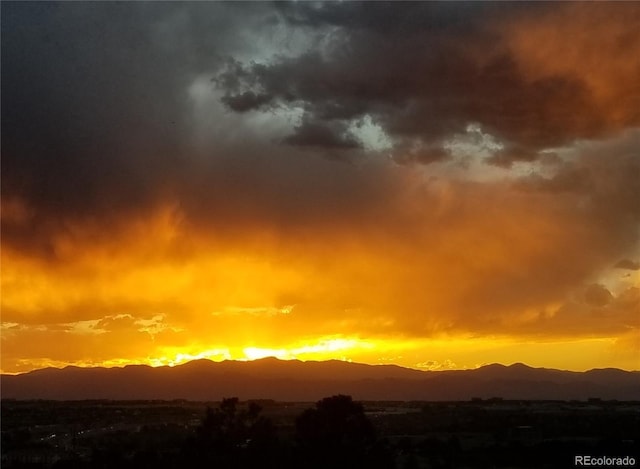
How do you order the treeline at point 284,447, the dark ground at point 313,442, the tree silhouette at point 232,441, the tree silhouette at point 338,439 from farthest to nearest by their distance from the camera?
the tree silhouette at point 232,441
the dark ground at point 313,442
the treeline at point 284,447
the tree silhouette at point 338,439

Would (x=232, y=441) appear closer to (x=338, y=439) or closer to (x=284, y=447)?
(x=284, y=447)

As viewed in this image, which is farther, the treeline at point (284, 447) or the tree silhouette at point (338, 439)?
the treeline at point (284, 447)

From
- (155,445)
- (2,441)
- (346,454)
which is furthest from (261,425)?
(2,441)

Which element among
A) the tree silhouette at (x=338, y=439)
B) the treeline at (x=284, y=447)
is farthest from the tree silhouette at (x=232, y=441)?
the tree silhouette at (x=338, y=439)

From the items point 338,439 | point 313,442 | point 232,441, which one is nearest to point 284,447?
point 313,442

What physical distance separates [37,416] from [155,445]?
73.1 m

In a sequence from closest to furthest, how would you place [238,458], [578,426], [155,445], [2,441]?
[238,458] < [155,445] < [2,441] < [578,426]

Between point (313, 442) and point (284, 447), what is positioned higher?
point (313, 442)

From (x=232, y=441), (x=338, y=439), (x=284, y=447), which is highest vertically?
(x=338, y=439)

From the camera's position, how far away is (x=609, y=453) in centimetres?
6738

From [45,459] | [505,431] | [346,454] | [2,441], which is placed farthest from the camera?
[505,431]

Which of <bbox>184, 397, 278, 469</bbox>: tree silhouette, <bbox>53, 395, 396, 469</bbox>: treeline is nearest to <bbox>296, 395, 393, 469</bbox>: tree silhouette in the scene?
<bbox>53, 395, 396, 469</bbox>: treeline

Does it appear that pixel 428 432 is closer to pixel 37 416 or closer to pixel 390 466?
pixel 390 466

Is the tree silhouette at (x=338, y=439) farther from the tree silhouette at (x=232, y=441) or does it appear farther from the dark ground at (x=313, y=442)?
the tree silhouette at (x=232, y=441)
